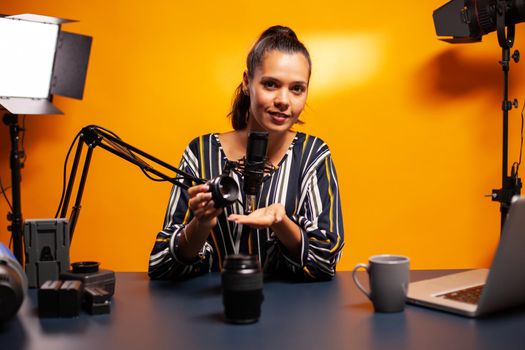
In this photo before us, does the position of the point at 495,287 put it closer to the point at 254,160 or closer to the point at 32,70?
the point at 254,160

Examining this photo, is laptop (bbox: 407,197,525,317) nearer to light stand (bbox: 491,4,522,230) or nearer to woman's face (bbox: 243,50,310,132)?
woman's face (bbox: 243,50,310,132)

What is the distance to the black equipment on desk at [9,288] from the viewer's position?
3.17 ft

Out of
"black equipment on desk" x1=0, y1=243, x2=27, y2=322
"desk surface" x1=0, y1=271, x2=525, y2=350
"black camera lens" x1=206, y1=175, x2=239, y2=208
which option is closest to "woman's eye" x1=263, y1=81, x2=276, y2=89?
"black camera lens" x1=206, y1=175, x2=239, y2=208

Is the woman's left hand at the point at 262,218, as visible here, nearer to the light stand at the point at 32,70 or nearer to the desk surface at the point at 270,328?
the desk surface at the point at 270,328

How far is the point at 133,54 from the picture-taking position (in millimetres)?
3033

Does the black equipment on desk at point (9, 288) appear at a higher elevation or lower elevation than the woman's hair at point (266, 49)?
lower

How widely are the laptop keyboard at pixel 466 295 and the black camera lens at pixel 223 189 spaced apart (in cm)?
44

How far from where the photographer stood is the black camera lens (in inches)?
46.9

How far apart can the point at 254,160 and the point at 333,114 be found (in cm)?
187

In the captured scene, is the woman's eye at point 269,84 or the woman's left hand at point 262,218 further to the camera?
the woman's eye at point 269,84

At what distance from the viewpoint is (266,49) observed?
1.71m

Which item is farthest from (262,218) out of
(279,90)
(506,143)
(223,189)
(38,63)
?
A: (506,143)

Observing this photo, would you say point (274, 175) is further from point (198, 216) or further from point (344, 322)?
point (344, 322)

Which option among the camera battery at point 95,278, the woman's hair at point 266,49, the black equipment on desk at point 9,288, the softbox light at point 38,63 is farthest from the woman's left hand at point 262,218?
the softbox light at point 38,63
